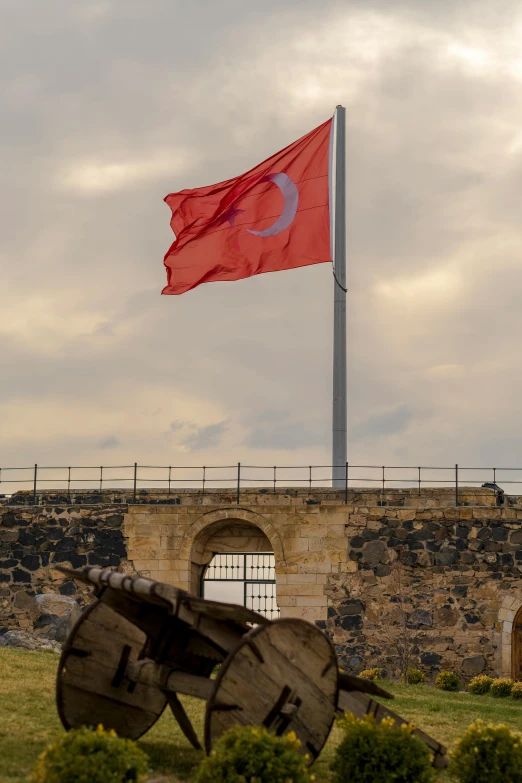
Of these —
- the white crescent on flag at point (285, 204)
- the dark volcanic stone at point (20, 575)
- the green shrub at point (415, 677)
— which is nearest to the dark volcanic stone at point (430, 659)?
the green shrub at point (415, 677)

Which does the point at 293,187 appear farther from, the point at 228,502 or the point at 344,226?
the point at 228,502

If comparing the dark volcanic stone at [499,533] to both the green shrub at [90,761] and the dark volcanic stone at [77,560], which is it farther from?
the green shrub at [90,761]

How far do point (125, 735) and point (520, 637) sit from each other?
14.7m

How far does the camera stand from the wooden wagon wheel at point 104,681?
911 cm

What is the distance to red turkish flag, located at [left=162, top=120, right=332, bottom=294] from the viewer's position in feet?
71.0

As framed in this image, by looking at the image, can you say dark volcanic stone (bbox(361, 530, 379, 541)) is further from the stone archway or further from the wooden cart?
the wooden cart

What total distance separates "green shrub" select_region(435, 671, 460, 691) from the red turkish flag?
8773 millimetres

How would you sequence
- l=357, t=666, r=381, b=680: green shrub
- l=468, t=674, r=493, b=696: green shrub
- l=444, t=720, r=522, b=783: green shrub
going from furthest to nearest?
1. l=357, t=666, r=381, b=680: green shrub
2. l=468, t=674, r=493, b=696: green shrub
3. l=444, t=720, r=522, b=783: green shrub

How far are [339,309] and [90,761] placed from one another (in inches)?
655

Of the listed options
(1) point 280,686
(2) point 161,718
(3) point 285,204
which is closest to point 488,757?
(1) point 280,686

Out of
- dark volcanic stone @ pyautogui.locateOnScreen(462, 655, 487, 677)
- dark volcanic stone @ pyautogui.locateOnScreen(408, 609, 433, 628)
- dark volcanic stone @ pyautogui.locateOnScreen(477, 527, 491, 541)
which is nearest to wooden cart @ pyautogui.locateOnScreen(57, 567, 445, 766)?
dark volcanic stone @ pyautogui.locateOnScreen(462, 655, 487, 677)

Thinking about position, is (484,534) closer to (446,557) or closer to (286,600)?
(446,557)

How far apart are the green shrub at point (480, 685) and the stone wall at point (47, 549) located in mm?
8185

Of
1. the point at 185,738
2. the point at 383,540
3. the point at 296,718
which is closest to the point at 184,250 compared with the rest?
the point at 383,540
